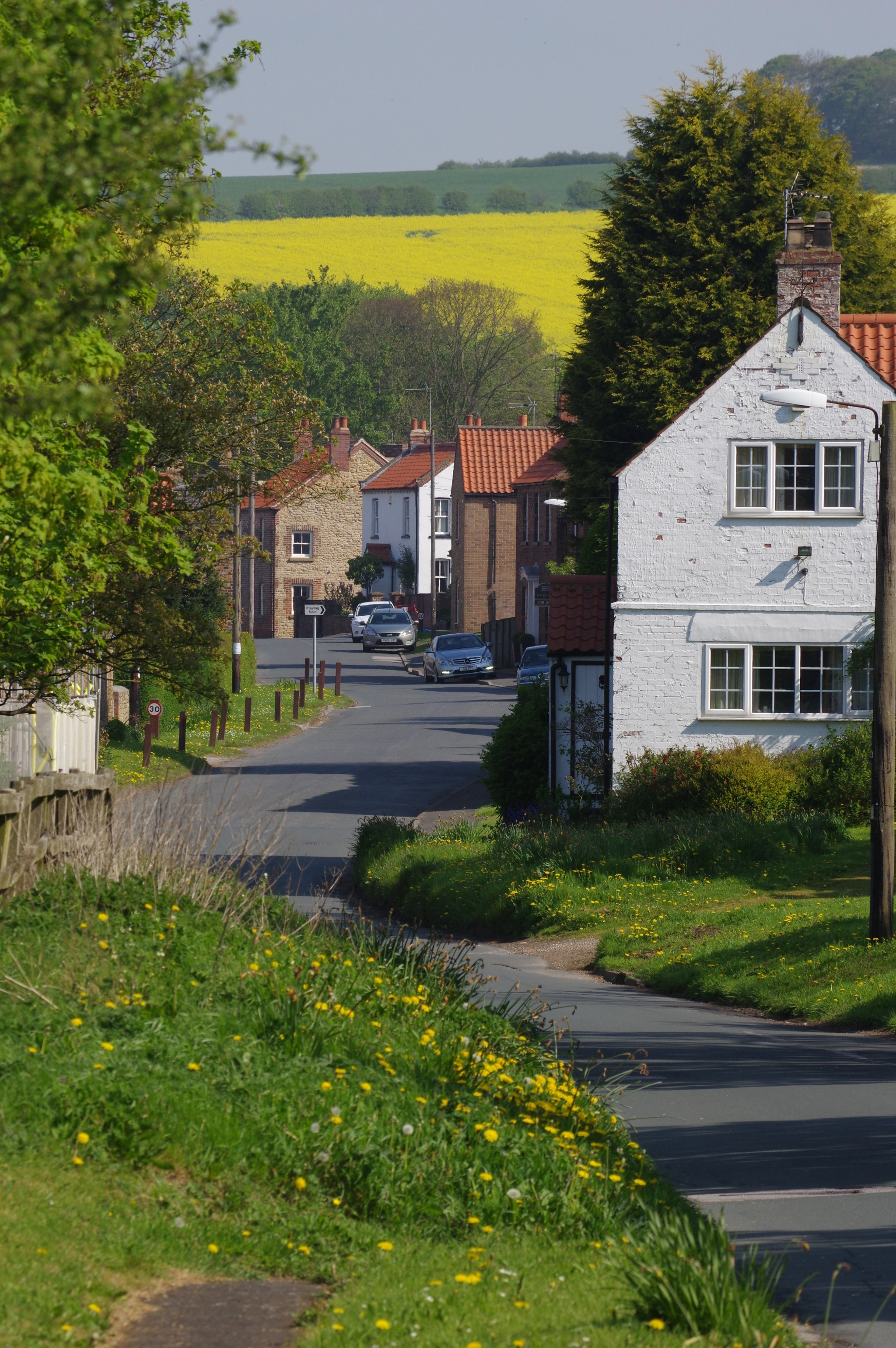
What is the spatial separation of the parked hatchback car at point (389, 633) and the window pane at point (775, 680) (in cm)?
4767

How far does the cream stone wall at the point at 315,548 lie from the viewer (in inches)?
3647

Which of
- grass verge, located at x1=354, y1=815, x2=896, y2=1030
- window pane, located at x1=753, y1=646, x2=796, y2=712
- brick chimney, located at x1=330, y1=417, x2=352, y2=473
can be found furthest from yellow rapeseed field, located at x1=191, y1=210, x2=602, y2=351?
grass verge, located at x1=354, y1=815, x2=896, y2=1030

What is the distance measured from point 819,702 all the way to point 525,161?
184668mm

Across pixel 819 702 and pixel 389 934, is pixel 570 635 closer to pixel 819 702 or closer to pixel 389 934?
pixel 819 702

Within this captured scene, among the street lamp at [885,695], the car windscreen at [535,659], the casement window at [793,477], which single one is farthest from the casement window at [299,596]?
the street lamp at [885,695]

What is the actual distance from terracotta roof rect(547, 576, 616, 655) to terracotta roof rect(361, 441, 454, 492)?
62994 millimetres

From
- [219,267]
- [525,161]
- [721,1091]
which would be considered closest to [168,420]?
[721,1091]

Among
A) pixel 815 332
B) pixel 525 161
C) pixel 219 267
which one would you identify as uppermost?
pixel 525 161

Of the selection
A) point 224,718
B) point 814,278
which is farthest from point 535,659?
point 814,278

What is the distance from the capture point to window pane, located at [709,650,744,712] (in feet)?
83.2

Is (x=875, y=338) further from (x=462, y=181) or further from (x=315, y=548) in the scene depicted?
(x=462, y=181)

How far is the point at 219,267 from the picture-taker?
417 ft

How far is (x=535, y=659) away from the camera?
49.1m

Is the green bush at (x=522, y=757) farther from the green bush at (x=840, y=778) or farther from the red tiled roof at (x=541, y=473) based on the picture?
the red tiled roof at (x=541, y=473)
